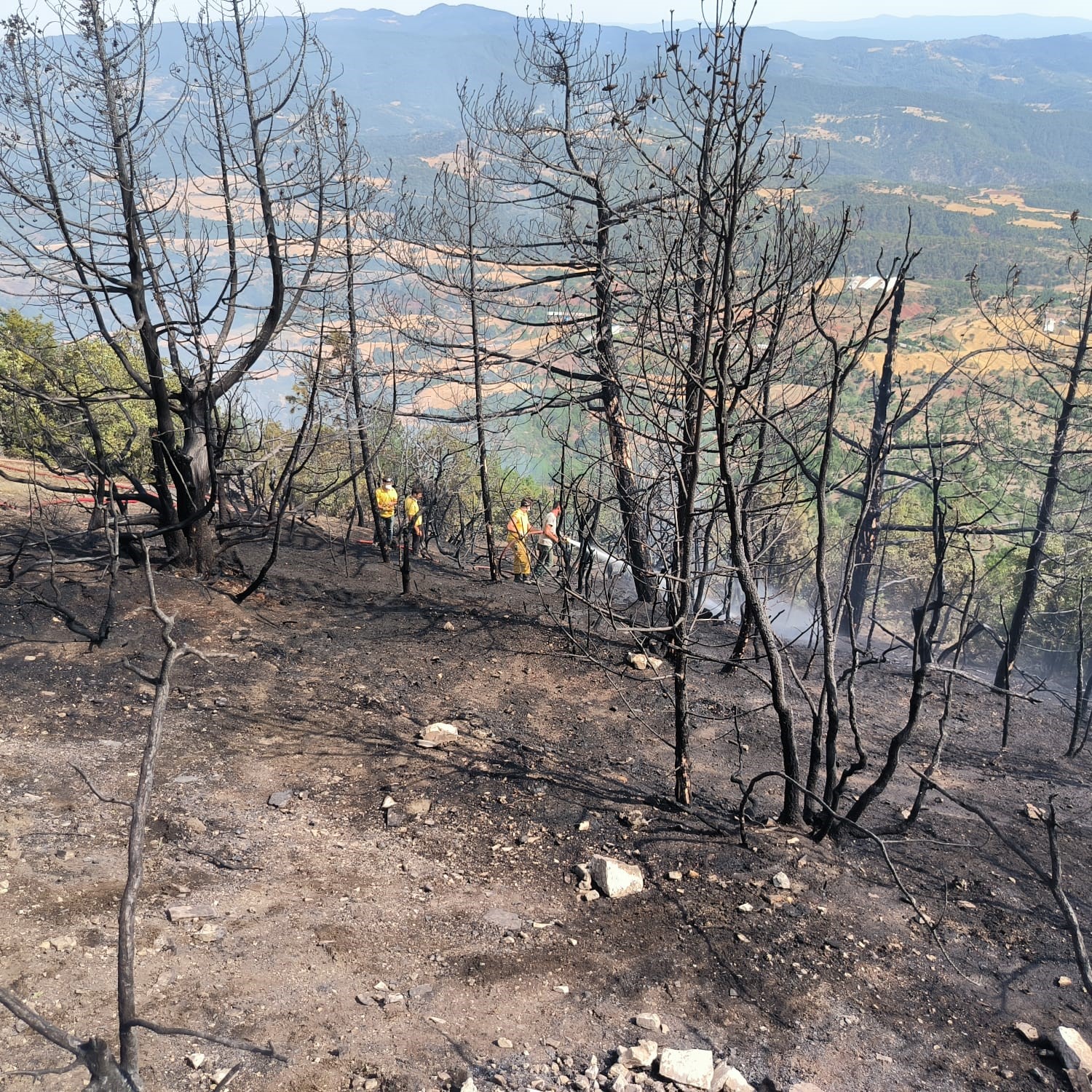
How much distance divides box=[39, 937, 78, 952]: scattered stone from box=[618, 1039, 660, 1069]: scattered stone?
2406 mm

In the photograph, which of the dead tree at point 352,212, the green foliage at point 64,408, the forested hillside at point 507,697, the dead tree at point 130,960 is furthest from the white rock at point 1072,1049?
the green foliage at point 64,408

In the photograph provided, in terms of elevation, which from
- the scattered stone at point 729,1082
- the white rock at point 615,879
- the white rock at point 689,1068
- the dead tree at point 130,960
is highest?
the dead tree at point 130,960

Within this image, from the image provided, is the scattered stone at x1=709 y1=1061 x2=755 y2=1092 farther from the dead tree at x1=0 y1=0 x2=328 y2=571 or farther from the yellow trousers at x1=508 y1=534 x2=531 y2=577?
the yellow trousers at x1=508 y1=534 x2=531 y2=577

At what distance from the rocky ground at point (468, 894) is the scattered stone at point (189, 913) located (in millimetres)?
15

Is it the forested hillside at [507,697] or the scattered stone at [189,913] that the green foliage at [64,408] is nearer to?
the forested hillside at [507,697]

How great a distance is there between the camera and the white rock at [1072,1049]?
11.8ft

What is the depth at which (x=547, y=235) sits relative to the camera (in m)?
10.7

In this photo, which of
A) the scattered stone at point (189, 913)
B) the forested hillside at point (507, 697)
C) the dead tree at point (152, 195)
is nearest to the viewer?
A: the forested hillside at point (507, 697)

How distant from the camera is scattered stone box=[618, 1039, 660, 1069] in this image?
3.42m

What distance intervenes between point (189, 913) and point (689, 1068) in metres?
2.43

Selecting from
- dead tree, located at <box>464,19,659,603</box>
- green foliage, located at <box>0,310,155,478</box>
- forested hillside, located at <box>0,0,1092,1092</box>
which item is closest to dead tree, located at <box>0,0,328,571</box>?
forested hillside, located at <box>0,0,1092,1092</box>

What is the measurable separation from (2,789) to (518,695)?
398 cm

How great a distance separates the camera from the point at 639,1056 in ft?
11.3

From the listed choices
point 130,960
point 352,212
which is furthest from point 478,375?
point 130,960
